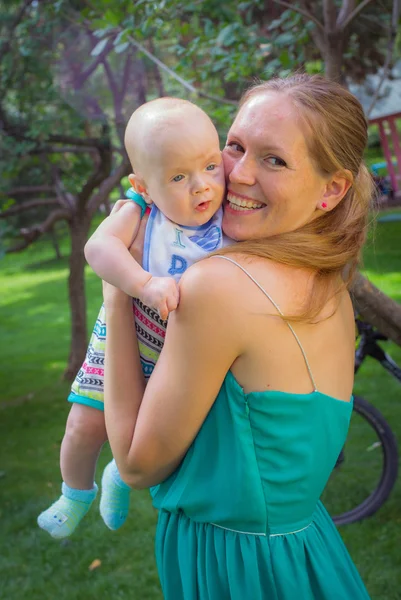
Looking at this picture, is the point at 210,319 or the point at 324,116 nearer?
the point at 210,319

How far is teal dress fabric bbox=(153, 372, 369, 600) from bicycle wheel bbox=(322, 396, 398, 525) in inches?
A: 86.0

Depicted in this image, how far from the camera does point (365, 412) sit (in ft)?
12.9

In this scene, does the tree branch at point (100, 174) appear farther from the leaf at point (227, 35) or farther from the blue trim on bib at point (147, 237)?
the blue trim on bib at point (147, 237)

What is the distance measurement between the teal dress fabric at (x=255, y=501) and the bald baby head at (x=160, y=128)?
0.55 metres

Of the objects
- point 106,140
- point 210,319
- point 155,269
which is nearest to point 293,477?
point 210,319

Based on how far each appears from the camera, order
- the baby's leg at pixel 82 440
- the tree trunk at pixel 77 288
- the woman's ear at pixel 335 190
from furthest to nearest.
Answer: the tree trunk at pixel 77 288
the baby's leg at pixel 82 440
the woman's ear at pixel 335 190

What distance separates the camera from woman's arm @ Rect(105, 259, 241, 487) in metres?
1.56

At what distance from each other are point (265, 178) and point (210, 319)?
0.36 metres

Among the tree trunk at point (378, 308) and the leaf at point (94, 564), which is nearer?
the tree trunk at point (378, 308)

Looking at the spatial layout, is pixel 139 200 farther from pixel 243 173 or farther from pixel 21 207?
pixel 21 207

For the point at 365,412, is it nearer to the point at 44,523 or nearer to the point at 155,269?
the point at 44,523

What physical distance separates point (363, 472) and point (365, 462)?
0.46 feet

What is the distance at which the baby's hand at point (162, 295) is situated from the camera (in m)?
1.54

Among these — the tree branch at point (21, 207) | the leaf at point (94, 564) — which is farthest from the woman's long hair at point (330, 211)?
the tree branch at point (21, 207)
